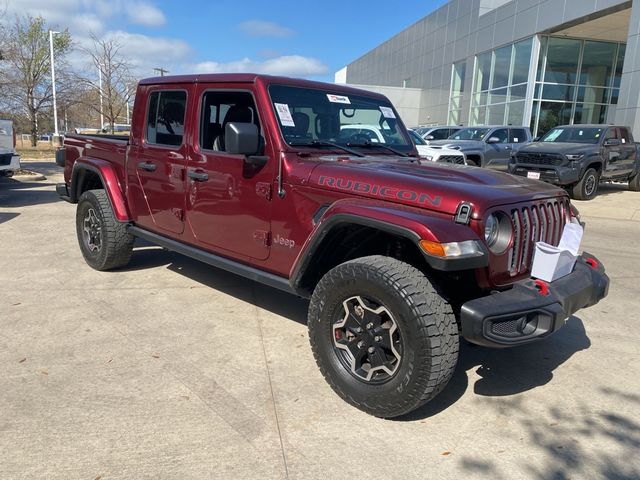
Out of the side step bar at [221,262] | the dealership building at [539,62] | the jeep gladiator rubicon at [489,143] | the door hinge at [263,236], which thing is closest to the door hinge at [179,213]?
the side step bar at [221,262]

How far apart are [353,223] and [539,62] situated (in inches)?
935

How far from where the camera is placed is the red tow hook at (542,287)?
2752 millimetres

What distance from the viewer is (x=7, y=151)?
33.0 feet

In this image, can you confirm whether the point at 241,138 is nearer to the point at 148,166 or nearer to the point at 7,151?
the point at 148,166

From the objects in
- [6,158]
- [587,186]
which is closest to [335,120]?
[6,158]

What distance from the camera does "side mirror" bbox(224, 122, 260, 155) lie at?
3.21 m

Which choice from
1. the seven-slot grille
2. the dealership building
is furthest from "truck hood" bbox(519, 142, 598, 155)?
the seven-slot grille

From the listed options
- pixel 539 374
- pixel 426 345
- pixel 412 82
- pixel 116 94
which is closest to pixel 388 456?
pixel 426 345

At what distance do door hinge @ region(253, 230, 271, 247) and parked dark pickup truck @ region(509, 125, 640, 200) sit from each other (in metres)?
9.50

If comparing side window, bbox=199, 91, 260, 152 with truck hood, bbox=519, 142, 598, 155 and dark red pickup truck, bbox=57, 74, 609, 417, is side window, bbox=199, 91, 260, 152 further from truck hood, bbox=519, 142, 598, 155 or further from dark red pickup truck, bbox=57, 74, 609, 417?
truck hood, bbox=519, 142, 598, 155

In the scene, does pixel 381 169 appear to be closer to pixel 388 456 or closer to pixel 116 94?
pixel 388 456

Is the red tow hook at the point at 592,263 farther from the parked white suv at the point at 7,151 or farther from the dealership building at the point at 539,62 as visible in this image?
the dealership building at the point at 539,62

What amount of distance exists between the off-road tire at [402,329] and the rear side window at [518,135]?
13.6 metres

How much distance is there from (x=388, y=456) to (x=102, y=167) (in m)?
3.96
